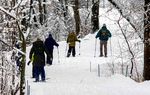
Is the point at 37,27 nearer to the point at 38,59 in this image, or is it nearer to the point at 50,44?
the point at 50,44

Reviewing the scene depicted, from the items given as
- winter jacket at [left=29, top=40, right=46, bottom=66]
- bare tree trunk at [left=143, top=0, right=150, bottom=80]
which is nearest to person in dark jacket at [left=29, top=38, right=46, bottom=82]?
winter jacket at [left=29, top=40, right=46, bottom=66]

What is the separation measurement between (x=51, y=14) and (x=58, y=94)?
34.7 m

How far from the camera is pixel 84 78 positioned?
725 inches

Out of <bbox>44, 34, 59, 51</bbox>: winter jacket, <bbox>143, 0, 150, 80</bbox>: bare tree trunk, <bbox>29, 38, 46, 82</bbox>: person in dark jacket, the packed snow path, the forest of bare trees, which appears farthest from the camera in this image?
<bbox>44, 34, 59, 51</bbox>: winter jacket

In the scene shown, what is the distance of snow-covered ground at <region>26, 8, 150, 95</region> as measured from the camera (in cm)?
1424

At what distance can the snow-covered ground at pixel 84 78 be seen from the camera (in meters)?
14.2

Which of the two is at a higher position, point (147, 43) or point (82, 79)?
point (147, 43)

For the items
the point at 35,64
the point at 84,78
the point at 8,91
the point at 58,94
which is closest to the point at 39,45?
the point at 35,64

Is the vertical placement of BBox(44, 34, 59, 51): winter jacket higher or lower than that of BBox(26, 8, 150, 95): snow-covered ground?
higher

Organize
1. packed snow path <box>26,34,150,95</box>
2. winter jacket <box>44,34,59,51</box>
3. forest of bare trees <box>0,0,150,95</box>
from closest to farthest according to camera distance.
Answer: forest of bare trees <box>0,0,150,95</box> < packed snow path <box>26,34,150,95</box> < winter jacket <box>44,34,59,51</box>

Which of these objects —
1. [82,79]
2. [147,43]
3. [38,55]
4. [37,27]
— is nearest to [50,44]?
[82,79]

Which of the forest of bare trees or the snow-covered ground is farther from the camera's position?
the snow-covered ground

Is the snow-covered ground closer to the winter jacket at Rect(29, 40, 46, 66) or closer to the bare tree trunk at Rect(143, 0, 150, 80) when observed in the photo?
the winter jacket at Rect(29, 40, 46, 66)

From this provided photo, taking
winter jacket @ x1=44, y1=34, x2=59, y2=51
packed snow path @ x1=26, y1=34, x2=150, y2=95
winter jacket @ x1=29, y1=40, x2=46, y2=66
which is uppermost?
winter jacket @ x1=44, y1=34, x2=59, y2=51
